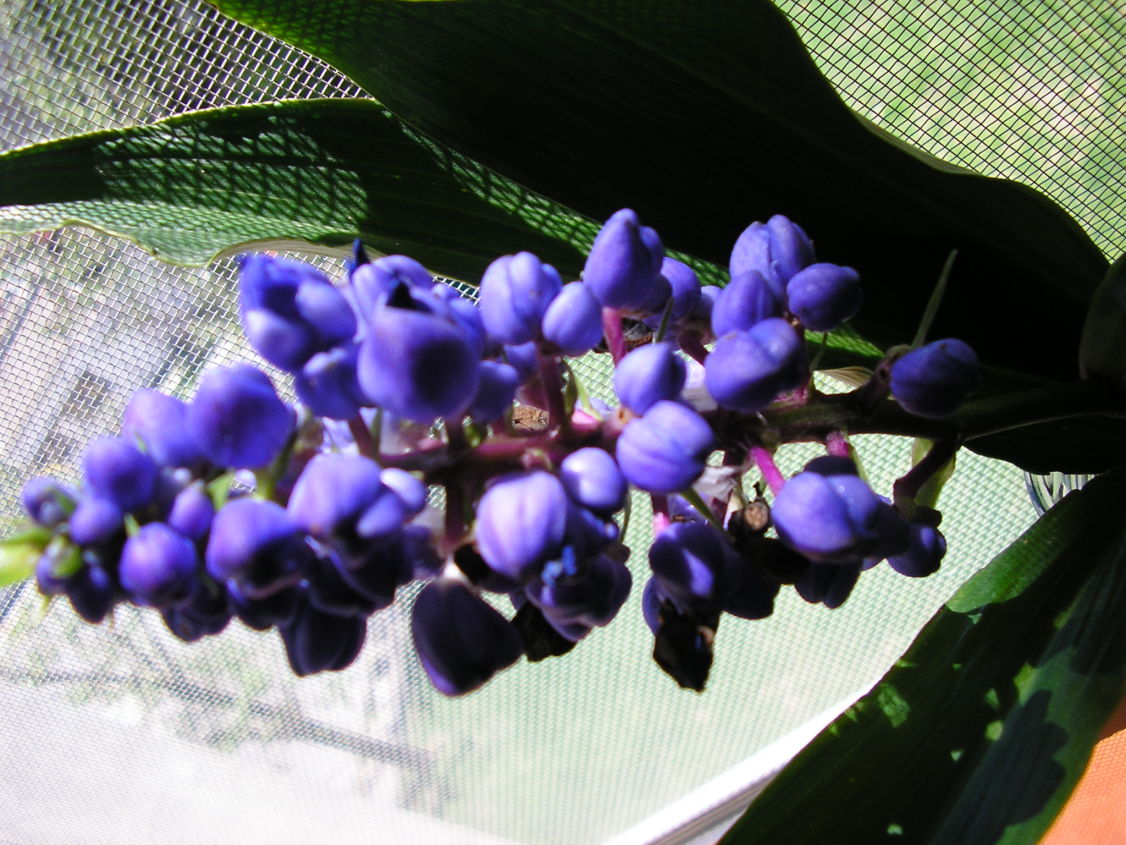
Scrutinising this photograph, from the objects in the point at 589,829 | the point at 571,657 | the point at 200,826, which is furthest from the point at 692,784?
the point at 200,826

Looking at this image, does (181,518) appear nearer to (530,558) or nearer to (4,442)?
(530,558)

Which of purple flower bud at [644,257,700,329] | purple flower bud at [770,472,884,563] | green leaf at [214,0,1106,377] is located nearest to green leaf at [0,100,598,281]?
green leaf at [214,0,1106,377]

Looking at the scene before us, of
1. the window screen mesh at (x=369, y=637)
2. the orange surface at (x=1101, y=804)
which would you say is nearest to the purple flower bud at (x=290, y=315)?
the window screen mesh at (x=369, y=637)

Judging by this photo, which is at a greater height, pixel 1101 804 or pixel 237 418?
pixel 237 418

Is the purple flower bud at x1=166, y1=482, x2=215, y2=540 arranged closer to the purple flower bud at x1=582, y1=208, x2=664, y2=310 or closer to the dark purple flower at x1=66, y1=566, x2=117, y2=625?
the dark purple flower at x1=66, y1=566, x2=117, y2=625

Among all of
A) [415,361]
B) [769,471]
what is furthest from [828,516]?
[415,361]

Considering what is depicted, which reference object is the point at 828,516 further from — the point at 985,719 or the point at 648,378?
the point at 985,719
